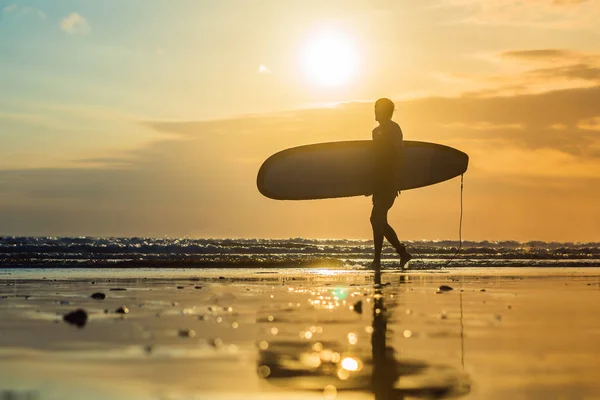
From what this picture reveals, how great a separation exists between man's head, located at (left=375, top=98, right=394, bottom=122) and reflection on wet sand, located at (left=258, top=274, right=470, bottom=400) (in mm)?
8316

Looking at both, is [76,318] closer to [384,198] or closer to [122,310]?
[122,310]

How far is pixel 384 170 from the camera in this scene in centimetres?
1289

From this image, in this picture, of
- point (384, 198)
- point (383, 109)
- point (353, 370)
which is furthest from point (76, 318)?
point (383, 109)

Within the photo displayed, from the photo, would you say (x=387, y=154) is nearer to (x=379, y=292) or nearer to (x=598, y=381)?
(x=379, y=292)

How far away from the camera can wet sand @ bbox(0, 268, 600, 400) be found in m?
3.56

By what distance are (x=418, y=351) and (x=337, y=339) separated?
0.62 meters

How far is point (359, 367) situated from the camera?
4035 millimetres

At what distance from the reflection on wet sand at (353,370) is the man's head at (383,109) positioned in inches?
327

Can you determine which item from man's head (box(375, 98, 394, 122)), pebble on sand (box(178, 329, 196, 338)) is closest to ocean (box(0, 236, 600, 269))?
man's head (box(375, 98, 394, 122))

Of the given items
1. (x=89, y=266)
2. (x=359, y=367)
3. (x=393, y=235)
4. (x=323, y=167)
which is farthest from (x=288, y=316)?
(x=89, y=266)

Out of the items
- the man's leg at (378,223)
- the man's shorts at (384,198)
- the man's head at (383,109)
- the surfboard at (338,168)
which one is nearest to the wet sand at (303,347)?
the man's leg at (378,223)

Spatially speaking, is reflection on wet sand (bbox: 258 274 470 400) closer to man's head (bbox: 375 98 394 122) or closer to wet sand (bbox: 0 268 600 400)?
wet sand (bbox: 0 268 600 400)

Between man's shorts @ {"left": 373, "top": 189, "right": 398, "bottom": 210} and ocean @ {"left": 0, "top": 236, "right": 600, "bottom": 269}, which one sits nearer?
man's shorts @ {"left": 373, "top": 189, "right": 398, "bottom": 210}

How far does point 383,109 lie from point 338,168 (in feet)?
10.8
